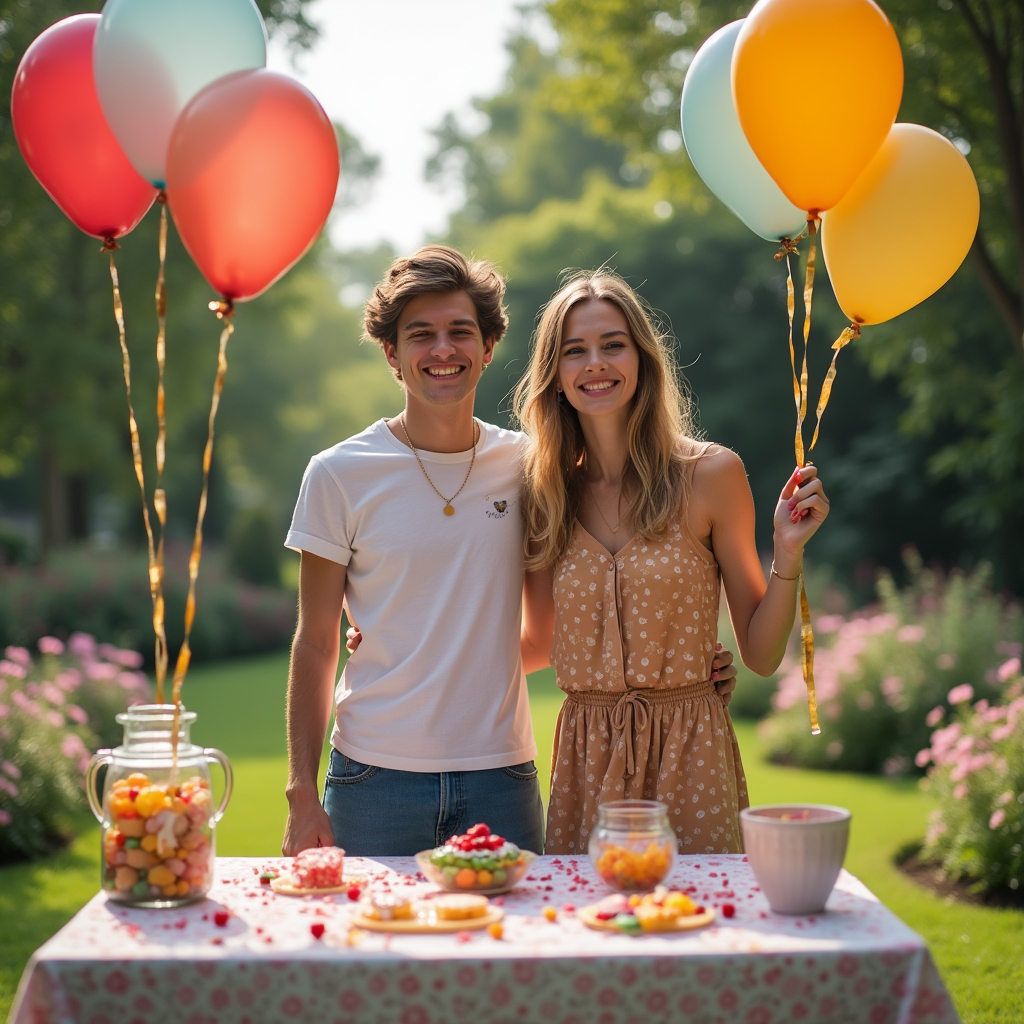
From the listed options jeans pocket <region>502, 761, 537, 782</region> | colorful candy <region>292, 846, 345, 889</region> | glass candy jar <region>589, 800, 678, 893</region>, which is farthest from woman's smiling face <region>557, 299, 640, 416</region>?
colorful candy <region>292, 846, 345, 889</region>

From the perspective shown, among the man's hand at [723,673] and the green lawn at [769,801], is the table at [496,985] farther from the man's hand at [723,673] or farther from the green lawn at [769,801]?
the green lawn at [769,801]

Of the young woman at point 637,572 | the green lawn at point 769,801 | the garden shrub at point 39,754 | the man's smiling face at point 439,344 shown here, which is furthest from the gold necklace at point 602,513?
the garden shrub at point 39,754

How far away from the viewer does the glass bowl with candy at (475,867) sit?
213 centimetres

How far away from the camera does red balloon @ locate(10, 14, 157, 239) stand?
105 inches

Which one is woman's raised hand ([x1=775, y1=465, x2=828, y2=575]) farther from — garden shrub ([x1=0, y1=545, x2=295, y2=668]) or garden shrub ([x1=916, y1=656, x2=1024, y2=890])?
garden shrub ([x1=0, y1=545, x2=295, y2=668])

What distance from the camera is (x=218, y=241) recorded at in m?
2.31

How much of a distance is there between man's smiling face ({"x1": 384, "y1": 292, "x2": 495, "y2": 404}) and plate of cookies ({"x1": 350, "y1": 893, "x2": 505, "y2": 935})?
52.3 inches

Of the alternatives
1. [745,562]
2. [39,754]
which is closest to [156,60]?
[745,562]

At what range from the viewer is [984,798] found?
5.13m

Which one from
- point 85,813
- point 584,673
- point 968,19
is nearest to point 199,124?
point 584,673

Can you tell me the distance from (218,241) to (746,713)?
9244 millimetres

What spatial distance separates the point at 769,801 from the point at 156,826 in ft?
18.4

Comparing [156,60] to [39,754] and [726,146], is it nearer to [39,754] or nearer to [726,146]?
[726,146]

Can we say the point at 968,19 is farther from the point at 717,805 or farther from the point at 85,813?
the point at 85,813
